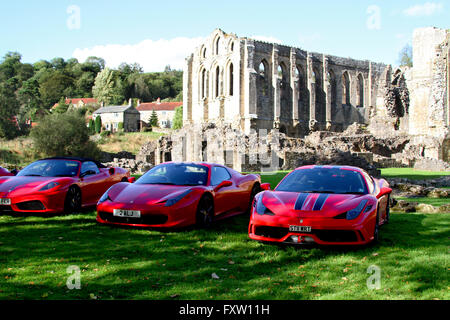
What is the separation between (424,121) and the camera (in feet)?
111

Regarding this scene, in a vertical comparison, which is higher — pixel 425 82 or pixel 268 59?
pixel 268 59

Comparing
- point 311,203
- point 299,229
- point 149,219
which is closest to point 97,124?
point 149,219

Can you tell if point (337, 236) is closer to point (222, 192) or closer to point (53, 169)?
point (222, 192)

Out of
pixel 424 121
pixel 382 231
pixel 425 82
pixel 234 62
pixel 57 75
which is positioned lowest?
pixel 382 231

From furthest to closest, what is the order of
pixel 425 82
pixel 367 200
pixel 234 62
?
1. pixel 234 62
2. pixel 425 82
3. pixel 367 200

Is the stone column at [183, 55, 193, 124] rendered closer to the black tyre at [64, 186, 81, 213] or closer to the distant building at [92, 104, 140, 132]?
the distant building at [92, 104, 140, 132]

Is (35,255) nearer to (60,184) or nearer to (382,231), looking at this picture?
(60,184)

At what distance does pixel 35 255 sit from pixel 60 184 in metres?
3.22

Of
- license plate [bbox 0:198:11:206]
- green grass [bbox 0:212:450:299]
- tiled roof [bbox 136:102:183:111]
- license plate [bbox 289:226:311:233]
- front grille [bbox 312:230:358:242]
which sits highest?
tiled roof [bbox 136:102:183:111]

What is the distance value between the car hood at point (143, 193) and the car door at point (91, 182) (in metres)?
1.72

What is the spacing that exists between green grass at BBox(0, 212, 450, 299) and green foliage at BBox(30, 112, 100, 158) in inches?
1542

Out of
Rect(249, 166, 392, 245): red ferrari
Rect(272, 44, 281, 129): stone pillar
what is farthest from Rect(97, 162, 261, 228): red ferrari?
Rect(272, 44, 281, 129): stone pillar

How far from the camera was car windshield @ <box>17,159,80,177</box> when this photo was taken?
980 cm
